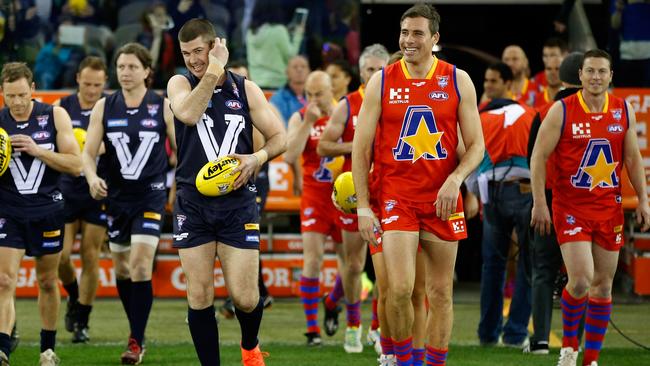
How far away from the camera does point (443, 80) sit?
769 centimetres

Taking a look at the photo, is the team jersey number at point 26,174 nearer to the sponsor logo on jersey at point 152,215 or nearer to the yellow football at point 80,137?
the sponsor logo on jersey at point 152,215

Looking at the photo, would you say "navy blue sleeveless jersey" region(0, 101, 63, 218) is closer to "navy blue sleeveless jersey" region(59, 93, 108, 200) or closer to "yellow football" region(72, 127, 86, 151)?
"yellow football" region(72, 127, 86, 151)

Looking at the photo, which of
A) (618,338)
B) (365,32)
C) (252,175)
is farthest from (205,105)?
(365,32)

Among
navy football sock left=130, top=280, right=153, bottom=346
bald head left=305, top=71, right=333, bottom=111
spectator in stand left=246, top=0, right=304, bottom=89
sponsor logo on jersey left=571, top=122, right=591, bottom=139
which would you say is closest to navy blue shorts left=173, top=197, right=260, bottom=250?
navy football sock left=130, top=280, right=153, bottom=346

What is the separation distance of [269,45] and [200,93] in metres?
7.64

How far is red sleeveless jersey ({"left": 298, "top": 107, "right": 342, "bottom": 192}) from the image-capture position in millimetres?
10922

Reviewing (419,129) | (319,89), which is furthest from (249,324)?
(319,89)

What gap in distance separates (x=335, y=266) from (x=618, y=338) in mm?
3787

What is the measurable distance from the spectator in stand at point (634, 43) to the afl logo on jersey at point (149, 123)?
685 cm

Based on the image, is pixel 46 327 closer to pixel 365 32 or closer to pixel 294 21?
pixel 294 21

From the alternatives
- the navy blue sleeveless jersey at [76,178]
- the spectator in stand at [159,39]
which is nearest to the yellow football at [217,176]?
the navy blue sleeveless jersey at [76,178]

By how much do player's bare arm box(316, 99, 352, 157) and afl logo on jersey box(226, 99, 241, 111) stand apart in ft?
8.15

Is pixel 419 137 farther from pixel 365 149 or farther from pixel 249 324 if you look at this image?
pixel 249 324

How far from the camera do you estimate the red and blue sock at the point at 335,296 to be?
1119 centimetres
